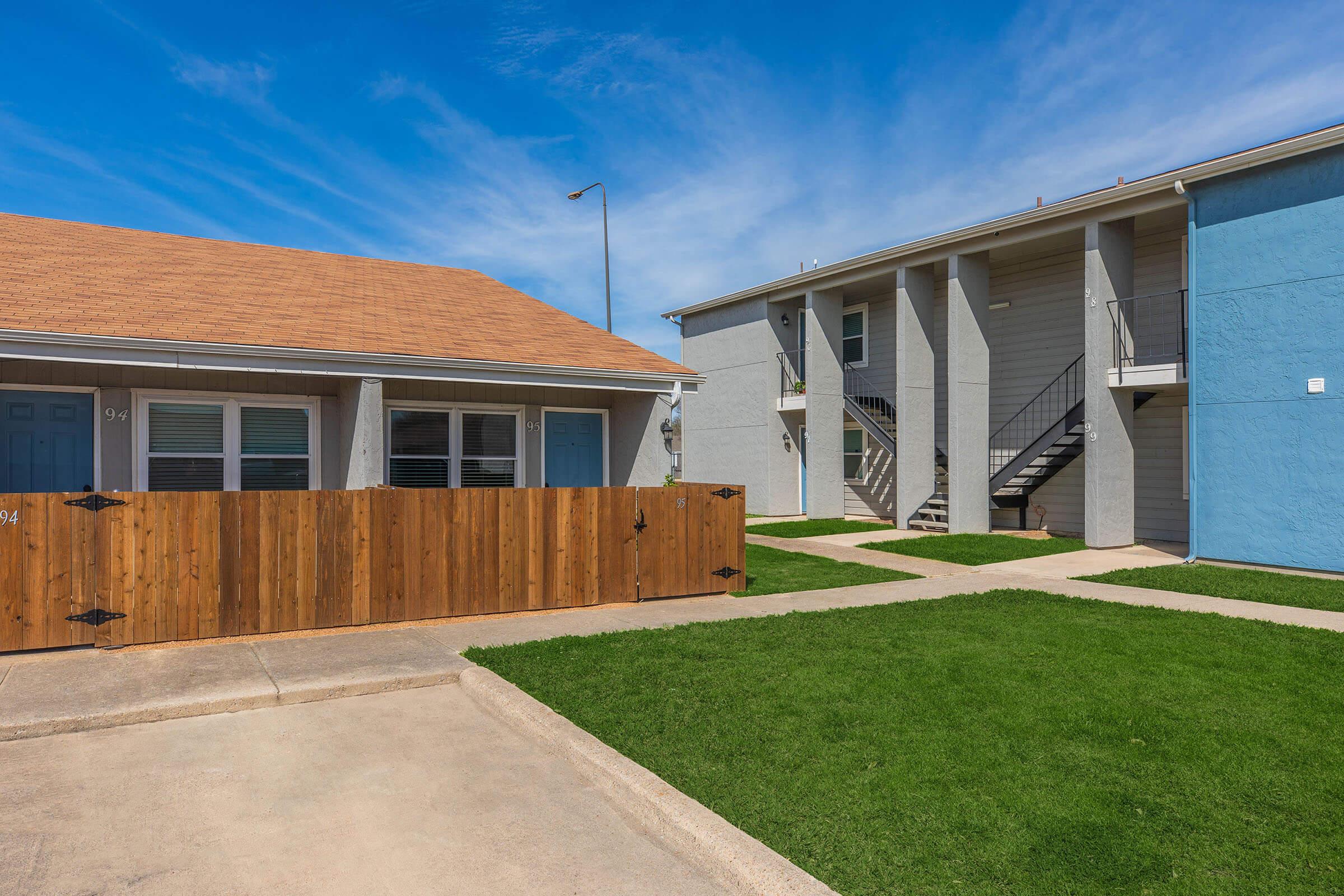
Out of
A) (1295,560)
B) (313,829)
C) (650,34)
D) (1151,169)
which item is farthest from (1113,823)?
(650,34)

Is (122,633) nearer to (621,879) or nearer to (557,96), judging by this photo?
(621,879)

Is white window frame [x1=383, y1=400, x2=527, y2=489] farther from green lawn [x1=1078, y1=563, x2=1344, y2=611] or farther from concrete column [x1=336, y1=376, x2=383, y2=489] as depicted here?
green lawn [x1=1078, y1=563, x2=1344, y2=611]

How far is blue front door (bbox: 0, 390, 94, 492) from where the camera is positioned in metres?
9.32

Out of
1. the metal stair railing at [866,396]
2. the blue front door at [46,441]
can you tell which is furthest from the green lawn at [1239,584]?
the blue front door at [46,441]

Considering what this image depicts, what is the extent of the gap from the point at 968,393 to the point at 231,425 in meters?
13.4

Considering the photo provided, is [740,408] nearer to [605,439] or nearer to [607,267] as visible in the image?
[607,267]

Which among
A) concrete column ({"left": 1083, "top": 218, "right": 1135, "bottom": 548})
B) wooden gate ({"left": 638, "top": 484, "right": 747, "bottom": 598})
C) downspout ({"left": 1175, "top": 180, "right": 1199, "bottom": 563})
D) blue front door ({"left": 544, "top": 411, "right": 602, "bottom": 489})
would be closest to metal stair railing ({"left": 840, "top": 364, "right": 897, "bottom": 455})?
concrete column ({"left": 1083, "top": 218, "right": 1135, "bottom": 548})

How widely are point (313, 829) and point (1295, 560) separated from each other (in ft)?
42.7

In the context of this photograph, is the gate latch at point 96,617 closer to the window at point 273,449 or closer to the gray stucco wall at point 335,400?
the gray stucco wall at point 335,400

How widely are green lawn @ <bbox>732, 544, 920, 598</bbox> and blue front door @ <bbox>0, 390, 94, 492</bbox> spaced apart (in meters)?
8.12

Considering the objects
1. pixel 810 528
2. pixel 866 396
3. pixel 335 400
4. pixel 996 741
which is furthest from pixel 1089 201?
pixel 335 400

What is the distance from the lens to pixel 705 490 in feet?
32.5

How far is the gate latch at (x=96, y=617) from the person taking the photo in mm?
6977

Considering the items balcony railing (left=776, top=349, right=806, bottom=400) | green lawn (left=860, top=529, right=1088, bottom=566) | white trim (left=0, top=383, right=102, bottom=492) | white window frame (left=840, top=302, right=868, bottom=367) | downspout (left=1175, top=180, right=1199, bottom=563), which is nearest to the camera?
white trim (left=0, top=383, right=102, bottom=492)
